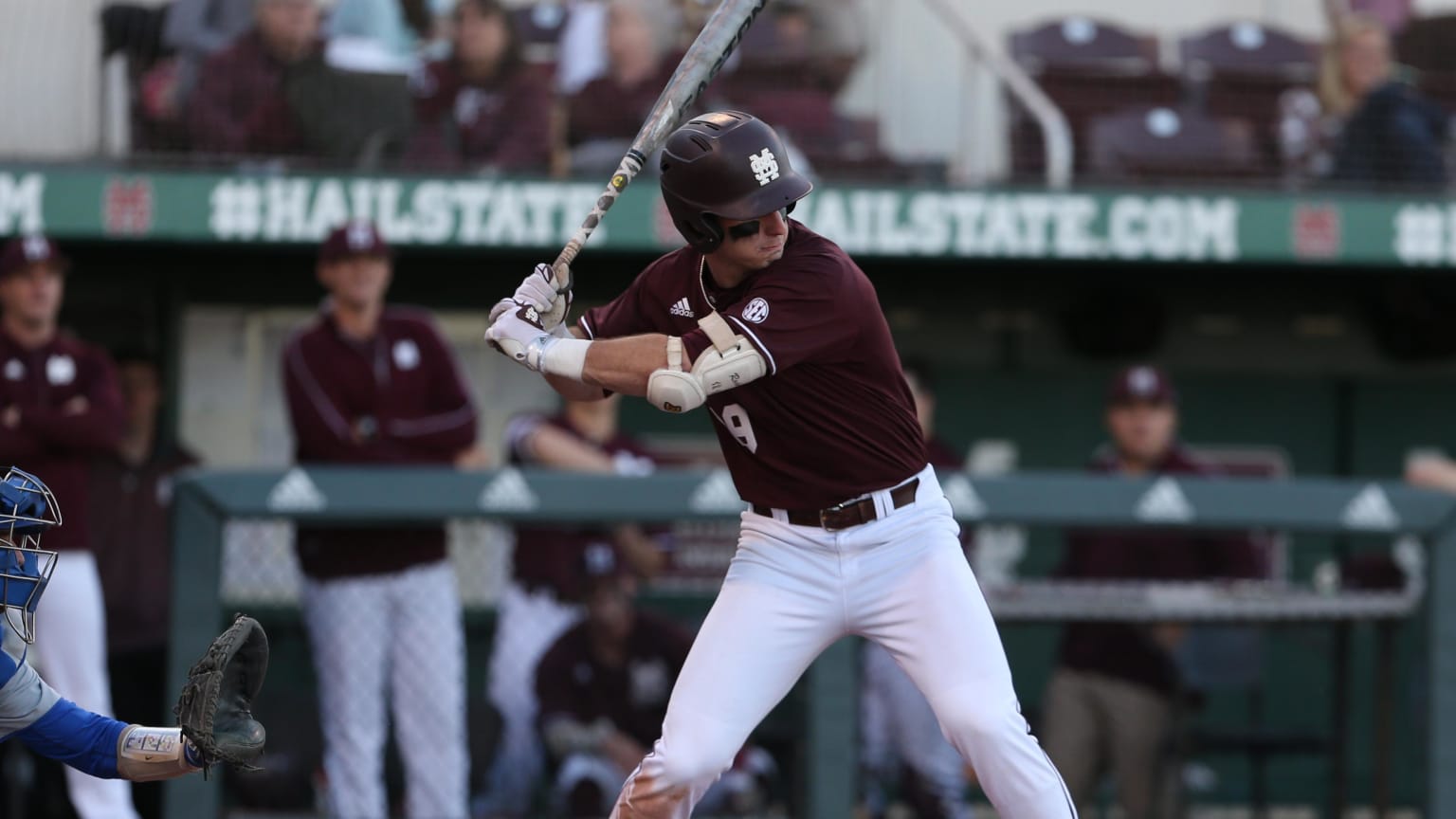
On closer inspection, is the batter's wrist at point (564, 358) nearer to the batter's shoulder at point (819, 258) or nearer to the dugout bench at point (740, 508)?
the batter's shoulder at point (819, 258)

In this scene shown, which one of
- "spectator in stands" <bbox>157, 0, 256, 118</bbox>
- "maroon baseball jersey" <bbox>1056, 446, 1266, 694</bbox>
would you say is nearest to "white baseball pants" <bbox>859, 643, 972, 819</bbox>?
"maroon baseball jersey" <bbox>1056, 446, 1266, 694</bbox>

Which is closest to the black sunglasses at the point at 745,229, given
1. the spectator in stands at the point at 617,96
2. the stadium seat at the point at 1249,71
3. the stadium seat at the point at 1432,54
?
the spectator in stands at the point at 617,96

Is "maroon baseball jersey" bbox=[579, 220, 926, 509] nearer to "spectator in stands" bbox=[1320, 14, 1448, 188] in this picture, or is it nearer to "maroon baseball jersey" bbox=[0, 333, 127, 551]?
"maroon baseball jersey" bbox=[0, 333, 127, 551]

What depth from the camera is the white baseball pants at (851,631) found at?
3.91m

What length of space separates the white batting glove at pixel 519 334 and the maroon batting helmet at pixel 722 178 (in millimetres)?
Result: 356

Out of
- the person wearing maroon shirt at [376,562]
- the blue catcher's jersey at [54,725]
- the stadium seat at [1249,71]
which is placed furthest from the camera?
the stadium seat at [1249,71]

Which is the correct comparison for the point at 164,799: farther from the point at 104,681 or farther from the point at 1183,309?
the point at 1183,309

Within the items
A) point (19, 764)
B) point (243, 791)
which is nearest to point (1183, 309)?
point (243, 791)

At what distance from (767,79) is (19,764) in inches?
153

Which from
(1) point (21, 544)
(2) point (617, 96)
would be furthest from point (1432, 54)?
(1) point (21, 544)

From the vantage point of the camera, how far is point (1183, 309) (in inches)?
333

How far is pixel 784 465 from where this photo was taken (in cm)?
408

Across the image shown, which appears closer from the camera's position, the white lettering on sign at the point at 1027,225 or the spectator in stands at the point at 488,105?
the white lettering on sign at the point at 1027,225

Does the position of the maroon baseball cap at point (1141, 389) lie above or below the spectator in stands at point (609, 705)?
above
